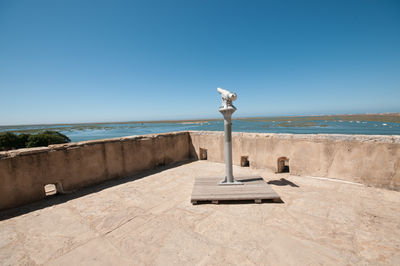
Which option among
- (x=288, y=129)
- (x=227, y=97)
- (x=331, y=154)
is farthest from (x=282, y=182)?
(x=288, y=129)

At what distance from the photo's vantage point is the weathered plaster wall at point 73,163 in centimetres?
440

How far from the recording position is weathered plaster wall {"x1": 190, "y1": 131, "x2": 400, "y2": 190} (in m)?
4.71

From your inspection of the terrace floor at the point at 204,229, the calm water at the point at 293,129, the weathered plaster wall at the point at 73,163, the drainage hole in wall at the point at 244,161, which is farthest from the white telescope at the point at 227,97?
the calm water at the point at 293,129

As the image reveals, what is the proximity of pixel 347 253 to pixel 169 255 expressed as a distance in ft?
8.98

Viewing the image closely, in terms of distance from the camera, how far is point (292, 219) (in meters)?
3.52

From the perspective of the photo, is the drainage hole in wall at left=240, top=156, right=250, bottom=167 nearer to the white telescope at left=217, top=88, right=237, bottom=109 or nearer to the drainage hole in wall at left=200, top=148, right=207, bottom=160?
the drainage hole in wall at left=200, top=148, right=207, bottom=160

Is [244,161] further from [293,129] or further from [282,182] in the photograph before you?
[293,129]

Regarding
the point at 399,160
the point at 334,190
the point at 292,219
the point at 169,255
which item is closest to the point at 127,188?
the point at 169,255

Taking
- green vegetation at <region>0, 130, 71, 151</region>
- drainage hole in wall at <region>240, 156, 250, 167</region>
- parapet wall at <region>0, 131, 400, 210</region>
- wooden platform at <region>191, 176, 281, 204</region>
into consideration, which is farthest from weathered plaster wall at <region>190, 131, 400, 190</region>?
green vegetation at <region>0, 130, 71, 151</region>

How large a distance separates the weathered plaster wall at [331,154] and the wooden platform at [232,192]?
6.42ft

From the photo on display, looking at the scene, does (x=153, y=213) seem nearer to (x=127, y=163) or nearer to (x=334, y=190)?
(x=127, y=163)

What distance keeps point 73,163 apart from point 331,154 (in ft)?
26.6

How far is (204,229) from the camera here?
3.31m

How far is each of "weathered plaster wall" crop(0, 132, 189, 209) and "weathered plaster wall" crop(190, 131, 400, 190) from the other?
12.4ft
